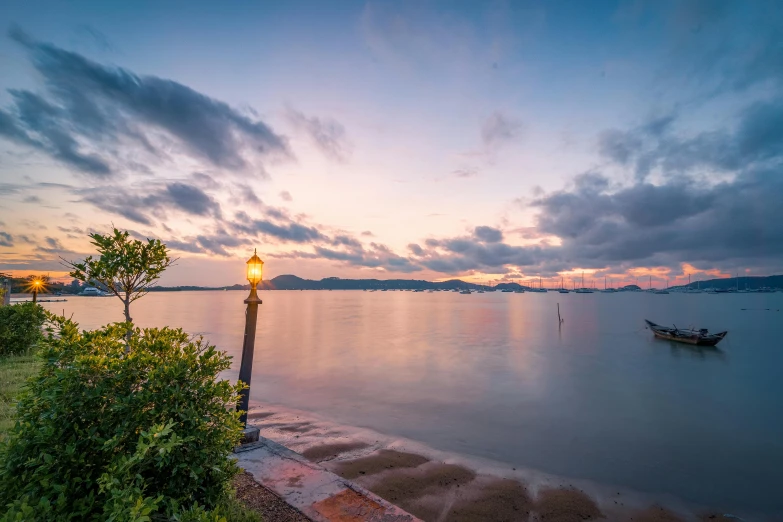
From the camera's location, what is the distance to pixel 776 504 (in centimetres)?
1077

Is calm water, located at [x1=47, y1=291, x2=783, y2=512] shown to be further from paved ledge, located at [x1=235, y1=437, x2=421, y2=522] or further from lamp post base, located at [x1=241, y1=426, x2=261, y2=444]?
paved ledge, located at [x1=235, y1=437, x2=421, y2=522]

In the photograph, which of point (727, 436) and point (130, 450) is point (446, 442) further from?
point (727, 436)

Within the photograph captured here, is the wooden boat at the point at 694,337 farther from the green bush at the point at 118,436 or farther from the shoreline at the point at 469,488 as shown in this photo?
the green bush at the point at 118,436

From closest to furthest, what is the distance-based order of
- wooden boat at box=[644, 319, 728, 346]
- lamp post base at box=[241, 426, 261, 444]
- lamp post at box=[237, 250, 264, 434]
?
lamp post base at box=[241, 426, 261, 444], lamp post at box=[237, 250, 264, 434], wooden boat at box=[644, 319, 728, 346]

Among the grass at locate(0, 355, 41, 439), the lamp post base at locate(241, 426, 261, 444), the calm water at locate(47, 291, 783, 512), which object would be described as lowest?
the calm water at locate(47, 291, 783, 512)

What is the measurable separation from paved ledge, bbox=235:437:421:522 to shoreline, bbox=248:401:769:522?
9.32ft

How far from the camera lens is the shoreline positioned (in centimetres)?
906

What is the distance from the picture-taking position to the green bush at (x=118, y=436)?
3430 mm

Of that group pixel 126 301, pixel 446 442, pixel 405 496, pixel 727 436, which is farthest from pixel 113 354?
pixel 727 436

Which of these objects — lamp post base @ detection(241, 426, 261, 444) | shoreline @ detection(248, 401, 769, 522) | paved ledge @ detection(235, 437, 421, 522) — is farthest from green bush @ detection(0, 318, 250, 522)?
shoreline @ detection(248, 401, 769, 522)

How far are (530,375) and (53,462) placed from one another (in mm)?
29295

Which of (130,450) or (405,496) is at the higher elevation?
(130,450)

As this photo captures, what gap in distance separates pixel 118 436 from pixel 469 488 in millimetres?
9258

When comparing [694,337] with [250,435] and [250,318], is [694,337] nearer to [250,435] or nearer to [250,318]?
[250,435]
